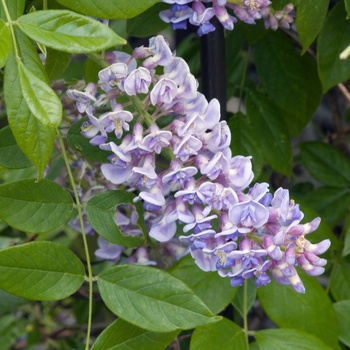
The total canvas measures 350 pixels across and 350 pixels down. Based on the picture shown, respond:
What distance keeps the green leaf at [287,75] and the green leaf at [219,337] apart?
0.43 m

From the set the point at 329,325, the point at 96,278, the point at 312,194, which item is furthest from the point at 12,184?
the point at 312,194

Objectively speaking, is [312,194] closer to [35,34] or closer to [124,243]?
[124,243]

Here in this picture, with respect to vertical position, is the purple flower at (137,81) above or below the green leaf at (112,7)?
below

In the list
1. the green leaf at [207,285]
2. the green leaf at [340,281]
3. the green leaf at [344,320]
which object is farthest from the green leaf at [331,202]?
the green leaf at [207,285]

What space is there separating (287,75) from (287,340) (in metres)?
0.47

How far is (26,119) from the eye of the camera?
685 mm

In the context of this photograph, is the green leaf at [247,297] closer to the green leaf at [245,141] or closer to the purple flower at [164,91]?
the green leaf at [245,141]

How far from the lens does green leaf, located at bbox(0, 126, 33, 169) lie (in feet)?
2.82

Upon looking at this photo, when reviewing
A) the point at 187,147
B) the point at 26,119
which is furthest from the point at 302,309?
the point at 26,119

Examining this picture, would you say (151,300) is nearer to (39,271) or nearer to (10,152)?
(39,271)

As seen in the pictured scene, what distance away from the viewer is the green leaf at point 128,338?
2.67ft

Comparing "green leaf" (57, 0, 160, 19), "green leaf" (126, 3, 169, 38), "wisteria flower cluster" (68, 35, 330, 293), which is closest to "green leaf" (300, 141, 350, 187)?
"green leaf" (126, 3, 169, 38)

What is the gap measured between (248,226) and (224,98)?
39 centimetres

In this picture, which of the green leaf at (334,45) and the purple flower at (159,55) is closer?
the purple flower at (159,55)
